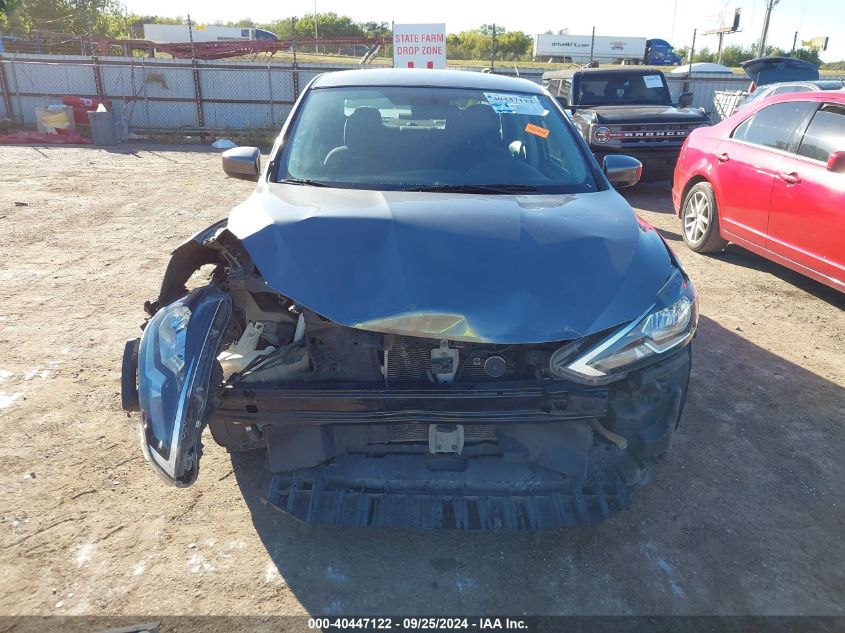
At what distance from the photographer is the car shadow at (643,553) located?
2.37 metres

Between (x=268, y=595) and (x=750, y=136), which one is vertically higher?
(x=750, y=136)

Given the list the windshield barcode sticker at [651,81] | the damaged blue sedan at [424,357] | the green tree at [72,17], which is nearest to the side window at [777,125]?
the damaged blue sedan at [424,357]

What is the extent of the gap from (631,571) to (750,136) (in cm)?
505

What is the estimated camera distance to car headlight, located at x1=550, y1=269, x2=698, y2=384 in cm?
228

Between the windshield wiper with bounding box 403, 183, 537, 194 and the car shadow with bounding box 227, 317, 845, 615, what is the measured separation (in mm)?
1595

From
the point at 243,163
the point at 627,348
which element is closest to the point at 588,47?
the point at 243,163

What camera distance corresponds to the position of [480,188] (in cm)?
317

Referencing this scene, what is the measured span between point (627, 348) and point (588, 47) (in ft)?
145

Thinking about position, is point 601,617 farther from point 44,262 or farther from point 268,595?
point 44,262

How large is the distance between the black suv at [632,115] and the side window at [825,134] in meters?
3.77

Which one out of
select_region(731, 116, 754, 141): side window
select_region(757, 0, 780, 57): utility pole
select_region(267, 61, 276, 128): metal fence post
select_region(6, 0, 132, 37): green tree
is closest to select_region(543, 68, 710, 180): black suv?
select_region(731, 116, 754, 141): side window

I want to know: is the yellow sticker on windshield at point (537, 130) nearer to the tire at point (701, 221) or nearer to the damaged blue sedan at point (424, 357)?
the damaged blue sedan at point (424, 357)

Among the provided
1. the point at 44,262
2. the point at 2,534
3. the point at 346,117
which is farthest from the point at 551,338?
the point at 44,262

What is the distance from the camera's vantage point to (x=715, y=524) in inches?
110
